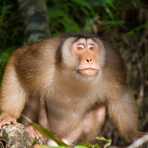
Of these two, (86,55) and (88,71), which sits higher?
(86,55)

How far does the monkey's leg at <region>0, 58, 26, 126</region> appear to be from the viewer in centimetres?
Result: 627

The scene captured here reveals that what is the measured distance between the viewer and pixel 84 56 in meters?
5.84

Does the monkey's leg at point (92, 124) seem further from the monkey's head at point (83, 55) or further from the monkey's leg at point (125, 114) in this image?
the monkey's head at point (83, 55)

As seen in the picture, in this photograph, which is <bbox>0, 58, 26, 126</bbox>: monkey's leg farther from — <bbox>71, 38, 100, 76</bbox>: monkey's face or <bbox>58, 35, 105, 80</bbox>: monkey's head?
<bbox>71, 38, 100, 76</bbox>: monkey's face

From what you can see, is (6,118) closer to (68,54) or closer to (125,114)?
(68,54)

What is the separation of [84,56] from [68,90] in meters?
0.48

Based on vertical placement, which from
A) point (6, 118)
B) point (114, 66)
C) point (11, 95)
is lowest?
point (6, 118)

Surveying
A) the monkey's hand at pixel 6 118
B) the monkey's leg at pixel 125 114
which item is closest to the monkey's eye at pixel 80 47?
the monkey's leg at pixel 125 114

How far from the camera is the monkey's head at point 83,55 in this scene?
577 centimetres

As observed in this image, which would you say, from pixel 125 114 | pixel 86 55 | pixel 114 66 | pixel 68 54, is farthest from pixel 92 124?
pixel 86 55

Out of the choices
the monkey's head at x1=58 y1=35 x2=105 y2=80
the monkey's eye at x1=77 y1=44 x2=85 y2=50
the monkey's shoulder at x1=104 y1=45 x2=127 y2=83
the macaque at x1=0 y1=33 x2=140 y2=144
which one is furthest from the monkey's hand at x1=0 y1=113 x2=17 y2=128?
the monkey's shoulder at x1=104 y1=45 x2=127 y2=83

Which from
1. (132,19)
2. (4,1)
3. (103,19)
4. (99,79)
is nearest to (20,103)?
(99,79)

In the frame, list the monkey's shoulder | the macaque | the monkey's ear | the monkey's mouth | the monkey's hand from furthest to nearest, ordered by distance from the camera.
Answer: the monkey's shoulder, the macaque, the monkey's ear, the monkey's hand, the monkey's mouth

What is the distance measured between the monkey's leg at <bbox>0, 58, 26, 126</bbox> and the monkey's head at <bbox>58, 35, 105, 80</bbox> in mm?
471
